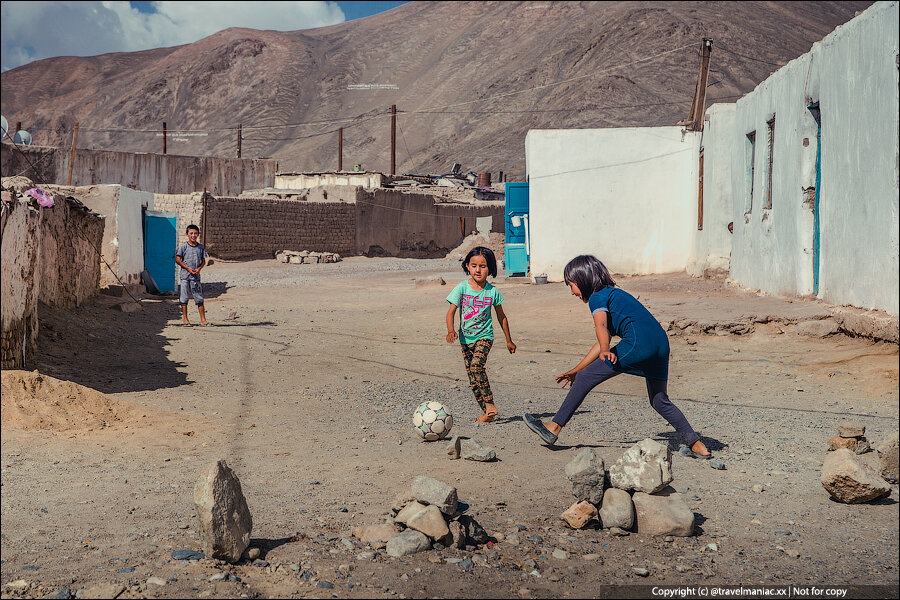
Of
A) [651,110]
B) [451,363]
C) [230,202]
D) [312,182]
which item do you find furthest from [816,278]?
[651,110]

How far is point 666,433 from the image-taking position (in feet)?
16.6

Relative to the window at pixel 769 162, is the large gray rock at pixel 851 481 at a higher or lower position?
lower

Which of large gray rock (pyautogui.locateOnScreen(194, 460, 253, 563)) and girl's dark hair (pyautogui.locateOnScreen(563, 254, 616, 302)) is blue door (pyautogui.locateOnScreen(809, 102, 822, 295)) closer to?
girl's dark hair (pyautogui.locateOnScreen(563, 254, 616, 302))

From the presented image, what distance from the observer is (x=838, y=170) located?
811cm

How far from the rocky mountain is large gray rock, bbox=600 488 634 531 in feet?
175

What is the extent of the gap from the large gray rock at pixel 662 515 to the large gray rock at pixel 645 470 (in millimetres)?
51

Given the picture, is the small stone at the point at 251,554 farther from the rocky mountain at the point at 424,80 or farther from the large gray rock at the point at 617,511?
the rocky mountain at the point at 424,80

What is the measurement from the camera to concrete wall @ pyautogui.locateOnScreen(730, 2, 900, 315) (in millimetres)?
6828

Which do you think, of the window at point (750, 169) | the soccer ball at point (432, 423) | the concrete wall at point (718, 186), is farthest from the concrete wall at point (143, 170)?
the soccer ball at point (432, 423)

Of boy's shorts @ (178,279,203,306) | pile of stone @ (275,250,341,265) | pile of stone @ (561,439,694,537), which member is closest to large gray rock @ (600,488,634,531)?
pile of stone @ (561,439,694,537)

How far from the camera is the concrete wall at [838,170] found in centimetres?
683

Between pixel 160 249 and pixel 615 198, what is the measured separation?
9.23m

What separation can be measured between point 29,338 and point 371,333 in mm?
4461

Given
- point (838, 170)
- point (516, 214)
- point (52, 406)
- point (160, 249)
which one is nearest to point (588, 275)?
point (52, 406)
